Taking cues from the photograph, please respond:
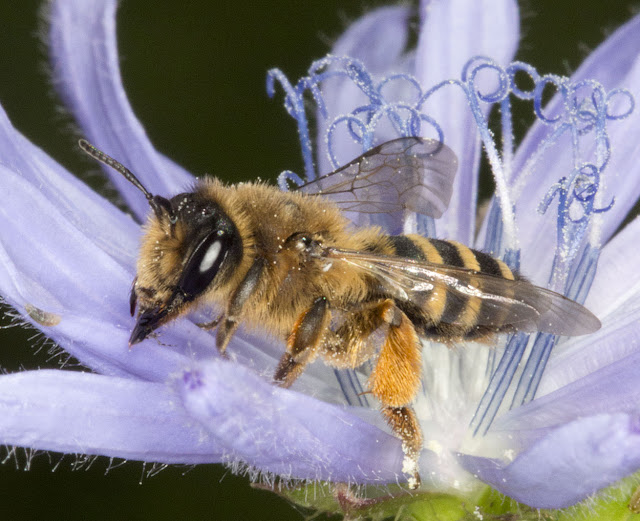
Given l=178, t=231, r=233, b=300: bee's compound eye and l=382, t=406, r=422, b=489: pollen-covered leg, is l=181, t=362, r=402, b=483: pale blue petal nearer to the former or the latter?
l=382, t=406, r=422, b=489: pollen-covered leg

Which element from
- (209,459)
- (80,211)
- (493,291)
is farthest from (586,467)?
(80,211)

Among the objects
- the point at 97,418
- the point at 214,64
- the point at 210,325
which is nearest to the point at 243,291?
the point at 210,325

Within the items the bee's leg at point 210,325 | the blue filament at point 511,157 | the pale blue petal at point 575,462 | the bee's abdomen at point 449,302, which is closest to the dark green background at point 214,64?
the blue filament at point 511,157

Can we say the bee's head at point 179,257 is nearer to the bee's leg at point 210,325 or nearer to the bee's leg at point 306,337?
the bee's leg at point 306,337

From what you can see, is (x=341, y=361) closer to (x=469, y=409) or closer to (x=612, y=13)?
(x=469, y=409)

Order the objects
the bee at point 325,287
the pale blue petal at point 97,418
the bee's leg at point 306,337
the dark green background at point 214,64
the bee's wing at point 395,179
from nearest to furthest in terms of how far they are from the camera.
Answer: the pale blue petal at point 97,418 < the bee at point 325,287 < the bee's leg at point 306,337 < the bee's wing at point 395,179 < the dark green background at point 214,64

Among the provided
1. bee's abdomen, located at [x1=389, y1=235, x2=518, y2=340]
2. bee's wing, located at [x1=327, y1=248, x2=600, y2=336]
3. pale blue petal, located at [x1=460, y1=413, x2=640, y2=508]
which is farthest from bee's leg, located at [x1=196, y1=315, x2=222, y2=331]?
pale blue petal, located at [x1=460, y1=413, x2=640, y2=508]

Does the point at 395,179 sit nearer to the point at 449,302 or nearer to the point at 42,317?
the point at 449,302
